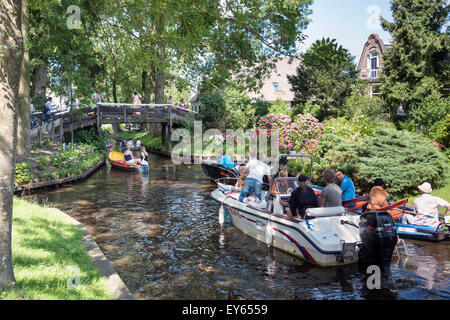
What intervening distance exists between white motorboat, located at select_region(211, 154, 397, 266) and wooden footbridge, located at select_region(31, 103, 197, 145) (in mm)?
15527

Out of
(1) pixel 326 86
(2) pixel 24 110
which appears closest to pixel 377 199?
(2) pixel 24 110

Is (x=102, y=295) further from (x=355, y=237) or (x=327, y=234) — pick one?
(x=355, y=237)

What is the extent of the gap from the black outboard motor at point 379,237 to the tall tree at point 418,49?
2202 cm

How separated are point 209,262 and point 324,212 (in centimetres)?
283

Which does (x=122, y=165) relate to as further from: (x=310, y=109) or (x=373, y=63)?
(x=373, y=63)

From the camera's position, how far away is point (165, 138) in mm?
35812

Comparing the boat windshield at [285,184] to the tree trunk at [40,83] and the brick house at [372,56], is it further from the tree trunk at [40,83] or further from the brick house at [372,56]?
the brick house at [372,56]

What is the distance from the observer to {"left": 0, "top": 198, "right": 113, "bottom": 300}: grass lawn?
4965mm

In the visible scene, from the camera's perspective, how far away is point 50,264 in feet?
19.9

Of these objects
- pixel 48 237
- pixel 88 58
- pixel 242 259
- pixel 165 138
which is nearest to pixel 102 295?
pixel 48 237

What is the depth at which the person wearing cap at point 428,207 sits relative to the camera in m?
9.57

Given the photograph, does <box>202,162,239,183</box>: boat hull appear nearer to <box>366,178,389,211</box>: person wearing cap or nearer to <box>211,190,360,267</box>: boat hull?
<box>211,190,360,267</box>: boat hull
